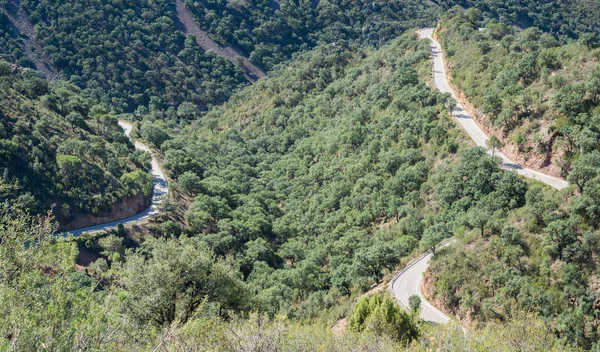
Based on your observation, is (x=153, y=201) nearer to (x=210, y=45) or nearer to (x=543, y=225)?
(x=543, y=225)

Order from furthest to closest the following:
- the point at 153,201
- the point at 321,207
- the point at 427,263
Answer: the point at 321,207
the point at 153,201
the point at 427,263

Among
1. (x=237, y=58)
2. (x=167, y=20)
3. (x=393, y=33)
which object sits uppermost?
(x=167, y=20)

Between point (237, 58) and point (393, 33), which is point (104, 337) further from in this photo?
point (393, 33)

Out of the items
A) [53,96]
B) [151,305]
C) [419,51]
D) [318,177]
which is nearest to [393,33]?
[419,51]

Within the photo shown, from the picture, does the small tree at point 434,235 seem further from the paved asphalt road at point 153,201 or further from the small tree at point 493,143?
the paved asphalt road at point 153,201

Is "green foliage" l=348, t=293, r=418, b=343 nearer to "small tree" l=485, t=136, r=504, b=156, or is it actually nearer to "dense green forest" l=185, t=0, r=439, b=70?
"small tree" l=485, t=136, r=504, b=156

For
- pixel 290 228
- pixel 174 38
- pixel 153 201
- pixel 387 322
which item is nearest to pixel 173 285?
pixel 387 322
